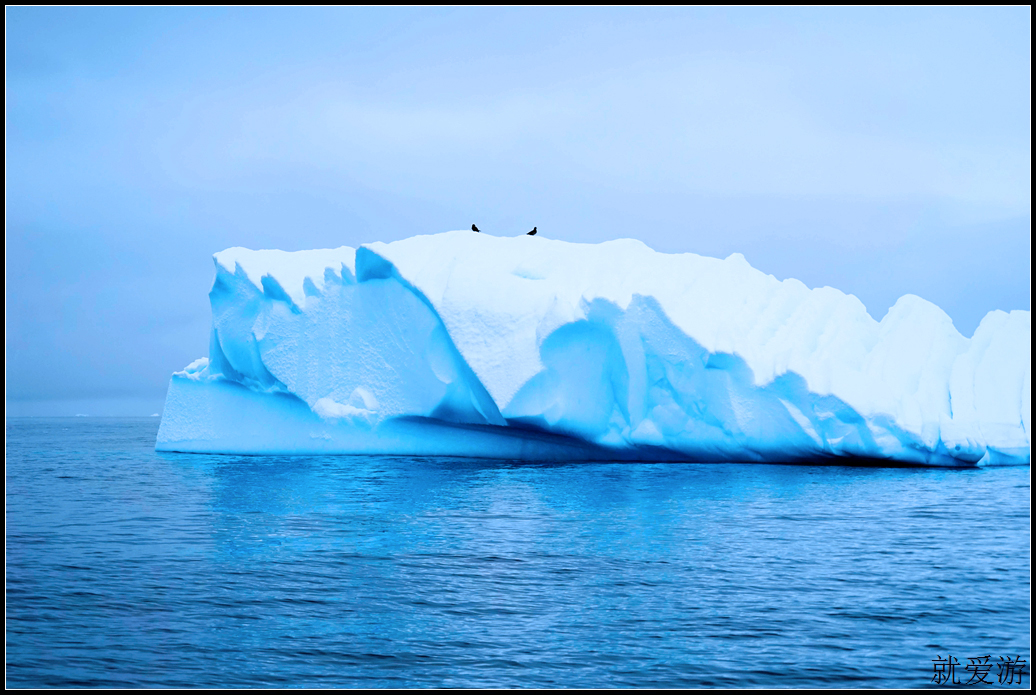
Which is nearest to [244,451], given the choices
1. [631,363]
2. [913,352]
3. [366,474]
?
[366,474]

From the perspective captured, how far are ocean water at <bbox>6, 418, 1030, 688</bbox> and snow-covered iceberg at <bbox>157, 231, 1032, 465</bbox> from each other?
2565mm

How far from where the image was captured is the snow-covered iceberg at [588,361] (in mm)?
14820

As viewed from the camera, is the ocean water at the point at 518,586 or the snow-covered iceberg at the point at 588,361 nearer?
the ocean water at the point at 518,586

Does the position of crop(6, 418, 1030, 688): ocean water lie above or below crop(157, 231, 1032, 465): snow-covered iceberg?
below

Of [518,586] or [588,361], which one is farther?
[588,361]

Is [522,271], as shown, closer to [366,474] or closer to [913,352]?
[366,474]

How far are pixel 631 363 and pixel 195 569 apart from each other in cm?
926

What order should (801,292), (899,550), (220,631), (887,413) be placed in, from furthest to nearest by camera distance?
(801,292)
(887,413)
(899,550)
(220,631)

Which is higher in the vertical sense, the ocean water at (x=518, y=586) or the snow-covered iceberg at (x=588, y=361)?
the snow-covered iceberg at (x=588, y=361)

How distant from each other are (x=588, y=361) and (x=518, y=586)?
917 centimetres

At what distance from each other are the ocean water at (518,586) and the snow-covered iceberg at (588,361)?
257 centimetres

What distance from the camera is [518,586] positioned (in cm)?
693

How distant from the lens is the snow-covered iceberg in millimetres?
14820

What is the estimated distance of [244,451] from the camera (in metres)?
18.5
